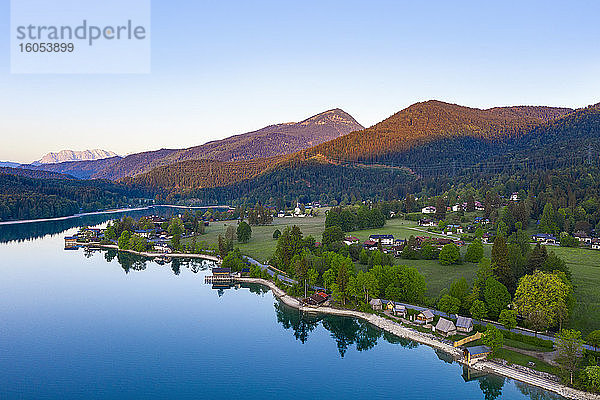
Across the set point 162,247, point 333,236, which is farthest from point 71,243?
point 333,236

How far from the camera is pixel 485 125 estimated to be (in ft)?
509

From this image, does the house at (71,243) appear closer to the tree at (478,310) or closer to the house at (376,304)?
the house at (376,304)

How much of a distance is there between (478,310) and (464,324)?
1.22 metres

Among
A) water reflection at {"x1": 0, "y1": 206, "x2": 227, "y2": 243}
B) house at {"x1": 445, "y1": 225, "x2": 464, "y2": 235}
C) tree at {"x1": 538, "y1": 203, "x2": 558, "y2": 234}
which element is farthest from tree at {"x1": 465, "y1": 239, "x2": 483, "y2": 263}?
water reflection at {"x1": 0, "y1": 206, "x2": 227, "y2": 243}

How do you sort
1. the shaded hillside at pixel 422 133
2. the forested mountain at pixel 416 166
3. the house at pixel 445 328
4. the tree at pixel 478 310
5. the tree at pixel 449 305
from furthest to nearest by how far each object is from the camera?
the shaded hillside at pixel 422 133
the forested mountain at pixel 416 166
the tree at pixel 449 305
the tree at pixel 478 310
the house at pixel 445 328

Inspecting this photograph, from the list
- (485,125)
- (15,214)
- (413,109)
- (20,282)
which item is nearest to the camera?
(20,282)

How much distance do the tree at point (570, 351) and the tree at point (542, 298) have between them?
2.35 m

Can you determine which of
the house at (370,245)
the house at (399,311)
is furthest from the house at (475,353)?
the house at (370,245)

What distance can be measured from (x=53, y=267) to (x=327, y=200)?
2775 inches

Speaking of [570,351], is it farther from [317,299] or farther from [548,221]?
[548,221]

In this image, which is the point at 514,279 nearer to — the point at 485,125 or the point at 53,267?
the point at 53,267

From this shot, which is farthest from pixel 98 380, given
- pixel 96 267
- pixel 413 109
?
pixel 413 109

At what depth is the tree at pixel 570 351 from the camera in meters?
18.9

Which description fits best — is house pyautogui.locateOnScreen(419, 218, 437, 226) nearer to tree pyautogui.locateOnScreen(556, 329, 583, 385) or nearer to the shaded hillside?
tree pyautogui.locateOnScreen(556, 329, 583, 385)
